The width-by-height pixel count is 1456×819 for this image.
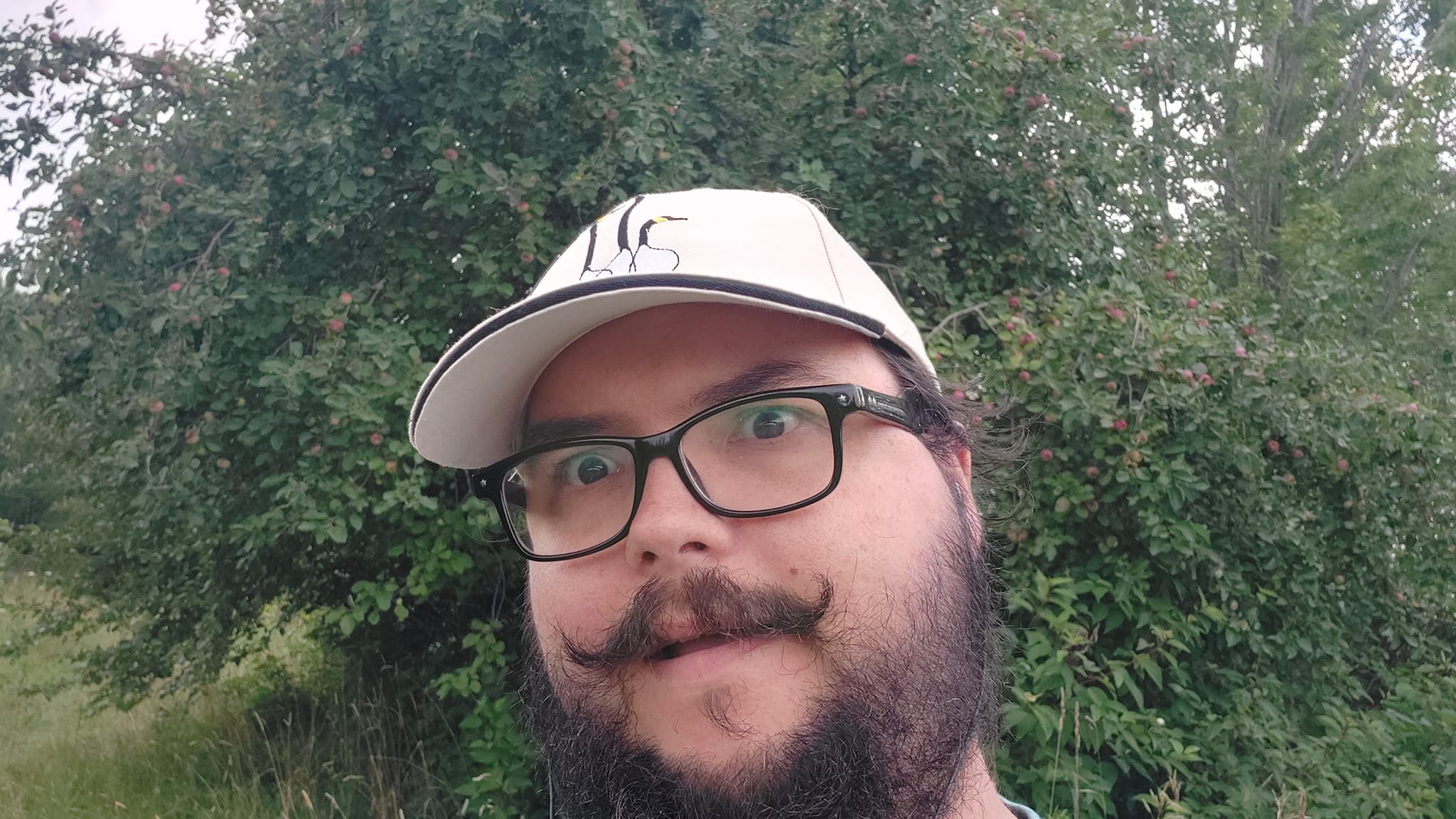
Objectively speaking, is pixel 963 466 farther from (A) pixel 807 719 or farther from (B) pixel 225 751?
(B) pixel 225 751

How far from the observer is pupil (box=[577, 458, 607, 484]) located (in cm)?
119

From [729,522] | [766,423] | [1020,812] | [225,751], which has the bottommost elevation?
[225,751]

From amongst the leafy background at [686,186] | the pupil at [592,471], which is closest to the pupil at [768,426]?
the pupil at [592,471]

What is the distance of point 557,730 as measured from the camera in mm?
1272

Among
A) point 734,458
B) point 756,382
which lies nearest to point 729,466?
point 734,458

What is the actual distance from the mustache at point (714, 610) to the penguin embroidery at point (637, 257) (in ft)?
1.31

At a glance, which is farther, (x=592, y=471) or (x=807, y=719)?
(x=592, y=471)

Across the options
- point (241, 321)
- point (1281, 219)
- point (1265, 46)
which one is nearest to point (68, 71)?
point (241, 321)

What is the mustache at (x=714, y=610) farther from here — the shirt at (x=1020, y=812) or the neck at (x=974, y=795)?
the shirt at (x=1020, y=812)

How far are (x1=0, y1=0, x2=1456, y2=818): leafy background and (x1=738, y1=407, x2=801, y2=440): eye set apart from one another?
1.82 m

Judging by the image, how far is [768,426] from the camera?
1113 mm

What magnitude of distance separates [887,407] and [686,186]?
2.55 meters

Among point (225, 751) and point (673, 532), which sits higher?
point (673, 532)

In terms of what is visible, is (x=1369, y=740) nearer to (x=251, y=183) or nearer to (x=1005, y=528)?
(x=1005, y=528)
